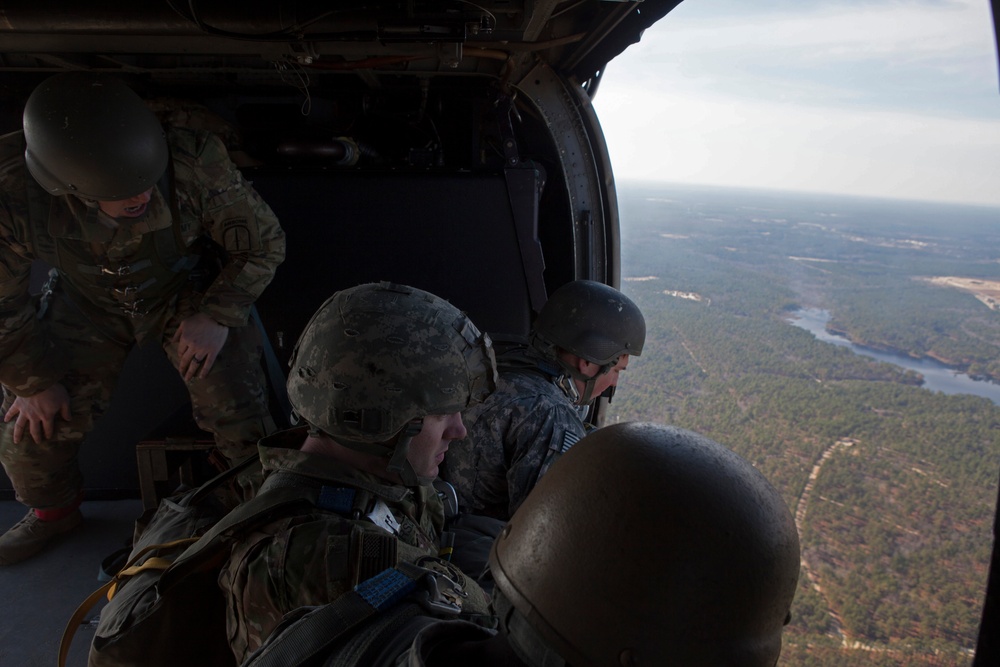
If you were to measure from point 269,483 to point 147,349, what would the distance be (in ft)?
6.31

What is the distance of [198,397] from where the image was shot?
2.33m

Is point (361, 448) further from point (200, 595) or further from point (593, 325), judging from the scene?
point (593, 325)

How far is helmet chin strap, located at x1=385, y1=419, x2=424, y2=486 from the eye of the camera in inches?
56.9

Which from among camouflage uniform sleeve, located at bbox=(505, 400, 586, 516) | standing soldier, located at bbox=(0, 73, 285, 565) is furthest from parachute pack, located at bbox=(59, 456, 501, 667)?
standing soldier, located at bbox=(0, 73, 285, 565)

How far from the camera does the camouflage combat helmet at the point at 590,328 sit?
249 centimetres

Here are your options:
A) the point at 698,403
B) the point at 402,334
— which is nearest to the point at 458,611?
the point at 402,334

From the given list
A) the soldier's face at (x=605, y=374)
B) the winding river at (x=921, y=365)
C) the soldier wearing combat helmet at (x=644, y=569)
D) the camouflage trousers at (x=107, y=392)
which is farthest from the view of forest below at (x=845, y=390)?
the soldier wearing combat helmet at (x=644, y=569)

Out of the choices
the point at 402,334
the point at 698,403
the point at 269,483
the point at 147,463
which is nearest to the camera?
the point at 269,483

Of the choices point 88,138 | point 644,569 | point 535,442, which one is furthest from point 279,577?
point 88,138

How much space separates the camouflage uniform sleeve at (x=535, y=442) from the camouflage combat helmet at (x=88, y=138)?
142 centimetres

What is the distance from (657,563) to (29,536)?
2728 millimetres

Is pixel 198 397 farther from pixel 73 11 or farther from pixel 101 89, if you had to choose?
pixel 73 11

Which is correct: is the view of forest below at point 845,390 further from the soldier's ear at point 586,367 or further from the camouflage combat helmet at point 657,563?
the camouflage combat helmet at point 657,563

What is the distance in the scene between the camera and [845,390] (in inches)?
782
